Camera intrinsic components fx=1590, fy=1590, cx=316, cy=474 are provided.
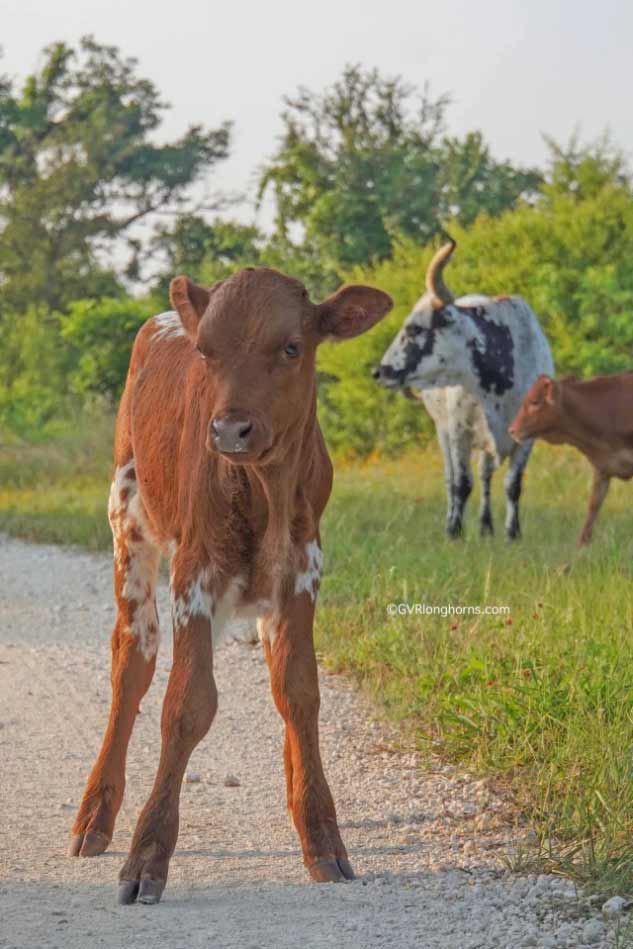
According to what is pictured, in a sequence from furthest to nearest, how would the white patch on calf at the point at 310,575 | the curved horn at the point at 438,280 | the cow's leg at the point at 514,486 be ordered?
the curved horn at the point at 438,280 → the cow's leg at the point at 514,486 → the white patch on calf at the point at 310,575

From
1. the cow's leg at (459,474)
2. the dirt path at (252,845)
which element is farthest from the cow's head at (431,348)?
the dirt path at (252,845)

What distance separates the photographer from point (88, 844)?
5395 millimetres

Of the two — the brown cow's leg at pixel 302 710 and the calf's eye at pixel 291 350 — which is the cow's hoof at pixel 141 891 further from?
the calf's eye at pixel 291 350

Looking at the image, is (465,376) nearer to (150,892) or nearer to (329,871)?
(329,871)

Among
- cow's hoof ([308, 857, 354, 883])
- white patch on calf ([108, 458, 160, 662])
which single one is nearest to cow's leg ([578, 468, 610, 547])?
white patch on calf ([108, 458, 160, 662])

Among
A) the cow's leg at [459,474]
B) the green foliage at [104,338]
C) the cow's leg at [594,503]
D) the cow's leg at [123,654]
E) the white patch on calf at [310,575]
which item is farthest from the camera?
the green foliage at [104,338]

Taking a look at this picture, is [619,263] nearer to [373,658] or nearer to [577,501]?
[577,501]

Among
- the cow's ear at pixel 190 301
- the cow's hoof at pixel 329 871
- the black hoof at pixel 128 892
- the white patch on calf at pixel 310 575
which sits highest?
the cow's ear at pixel 190 301

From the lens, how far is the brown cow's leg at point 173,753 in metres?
4.72

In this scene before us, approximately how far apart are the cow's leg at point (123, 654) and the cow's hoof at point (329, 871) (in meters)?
0.86

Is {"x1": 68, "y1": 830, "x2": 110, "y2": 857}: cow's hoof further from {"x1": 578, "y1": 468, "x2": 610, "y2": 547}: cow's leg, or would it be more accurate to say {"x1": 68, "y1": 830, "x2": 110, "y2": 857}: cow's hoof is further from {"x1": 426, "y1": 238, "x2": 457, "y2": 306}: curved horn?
{"x1": 426, "y1": 238, "x2": 457, "y2": 306}: curved horn

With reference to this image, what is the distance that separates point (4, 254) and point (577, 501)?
20.3 m

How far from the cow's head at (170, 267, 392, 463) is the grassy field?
159cm

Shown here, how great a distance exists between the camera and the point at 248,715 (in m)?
7.73
